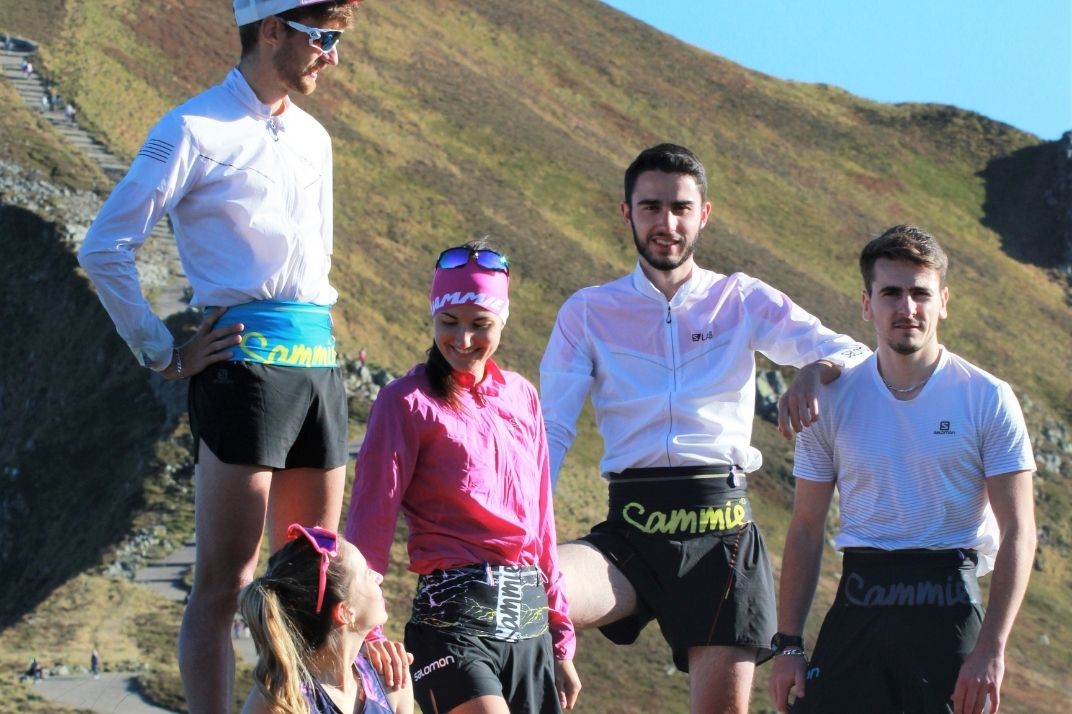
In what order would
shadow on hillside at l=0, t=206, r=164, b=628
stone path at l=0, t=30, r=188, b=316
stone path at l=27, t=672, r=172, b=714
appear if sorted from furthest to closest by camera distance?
1. stone path at l=0, t=30, r=188, b=316
2. shadow on hillside at l=0, t=206, r=164, b=628
3. stone path at l=27, t=672, r=172, b=714

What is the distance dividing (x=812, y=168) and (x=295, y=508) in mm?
71429

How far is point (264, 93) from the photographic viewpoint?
518 cm

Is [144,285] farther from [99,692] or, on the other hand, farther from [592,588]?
[592,588]

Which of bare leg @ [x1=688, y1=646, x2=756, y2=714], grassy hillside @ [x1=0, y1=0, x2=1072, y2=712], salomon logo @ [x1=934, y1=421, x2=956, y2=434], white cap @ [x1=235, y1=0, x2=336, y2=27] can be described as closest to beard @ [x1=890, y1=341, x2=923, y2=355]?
salomon logo @ [x1=934, y1=421, x2=956, y2=434]

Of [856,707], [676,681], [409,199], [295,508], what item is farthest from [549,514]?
[409,199]

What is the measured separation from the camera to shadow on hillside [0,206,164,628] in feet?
86.1

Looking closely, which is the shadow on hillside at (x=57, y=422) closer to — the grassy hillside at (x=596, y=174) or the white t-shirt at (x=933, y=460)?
the grassy hillside at (x=596, y=174)

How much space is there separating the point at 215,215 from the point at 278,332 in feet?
1.41

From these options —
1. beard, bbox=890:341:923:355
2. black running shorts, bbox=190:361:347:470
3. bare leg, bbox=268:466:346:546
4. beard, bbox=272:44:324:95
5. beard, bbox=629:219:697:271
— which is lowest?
bare leg, bbox=268:466:346:546

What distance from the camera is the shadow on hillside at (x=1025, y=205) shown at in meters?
74.7

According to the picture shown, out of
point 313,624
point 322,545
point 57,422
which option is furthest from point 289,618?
point 57,422

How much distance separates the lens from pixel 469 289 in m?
5.02

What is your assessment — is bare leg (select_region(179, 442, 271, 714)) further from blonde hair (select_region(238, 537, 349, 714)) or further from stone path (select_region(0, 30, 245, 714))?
stone path (select_region(0, 30, 245, 714))

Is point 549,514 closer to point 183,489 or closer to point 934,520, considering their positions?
point 934,520
